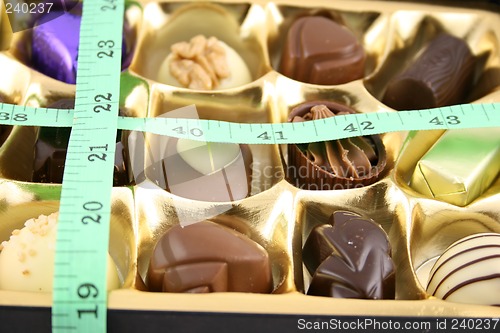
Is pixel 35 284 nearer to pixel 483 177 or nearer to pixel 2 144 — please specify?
pixel 2 144

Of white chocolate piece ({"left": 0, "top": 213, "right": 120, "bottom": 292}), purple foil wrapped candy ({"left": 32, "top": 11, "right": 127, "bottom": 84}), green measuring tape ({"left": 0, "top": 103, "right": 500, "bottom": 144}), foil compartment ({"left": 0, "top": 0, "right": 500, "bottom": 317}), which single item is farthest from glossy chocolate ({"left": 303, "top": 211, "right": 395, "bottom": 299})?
purple foil wrapped candy ({"left": 32, "top": 11, "right": 127, "bottom": 84})

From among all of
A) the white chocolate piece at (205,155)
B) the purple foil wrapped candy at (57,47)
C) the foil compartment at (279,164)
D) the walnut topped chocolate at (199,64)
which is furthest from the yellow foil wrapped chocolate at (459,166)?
the purple foil wrapped candy at (57,47)

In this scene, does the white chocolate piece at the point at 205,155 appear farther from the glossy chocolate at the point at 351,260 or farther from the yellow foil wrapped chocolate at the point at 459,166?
the yellow foil wrapped chocolate at the point at 459,166

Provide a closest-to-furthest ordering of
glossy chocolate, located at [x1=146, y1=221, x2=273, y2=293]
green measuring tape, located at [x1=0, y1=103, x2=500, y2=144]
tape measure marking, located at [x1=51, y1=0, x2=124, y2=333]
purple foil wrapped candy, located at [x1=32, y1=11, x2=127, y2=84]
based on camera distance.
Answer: tape measure marking, located at [x1=51, y1=0, x2=124, y2=333]
glossy chocolate, located at [x1=146, y1=221, x2=273, y2=293]
green measuring tape, located at [x1=0, y1=103, x2=500, y2=144]
purple foil wrapped candy, located at [x1=32, y1=11, x2=127, y2=84]

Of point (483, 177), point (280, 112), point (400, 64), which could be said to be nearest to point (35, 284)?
point (280, 112)

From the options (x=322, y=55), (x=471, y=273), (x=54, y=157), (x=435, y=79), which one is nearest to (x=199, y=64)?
(x=322, y=55)

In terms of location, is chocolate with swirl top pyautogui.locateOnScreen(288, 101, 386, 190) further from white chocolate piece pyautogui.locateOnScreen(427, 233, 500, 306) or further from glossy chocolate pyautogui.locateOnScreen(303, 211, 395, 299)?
white chocolate piece pyautogui.locateOnScreen(427, 233, 500, 306)
